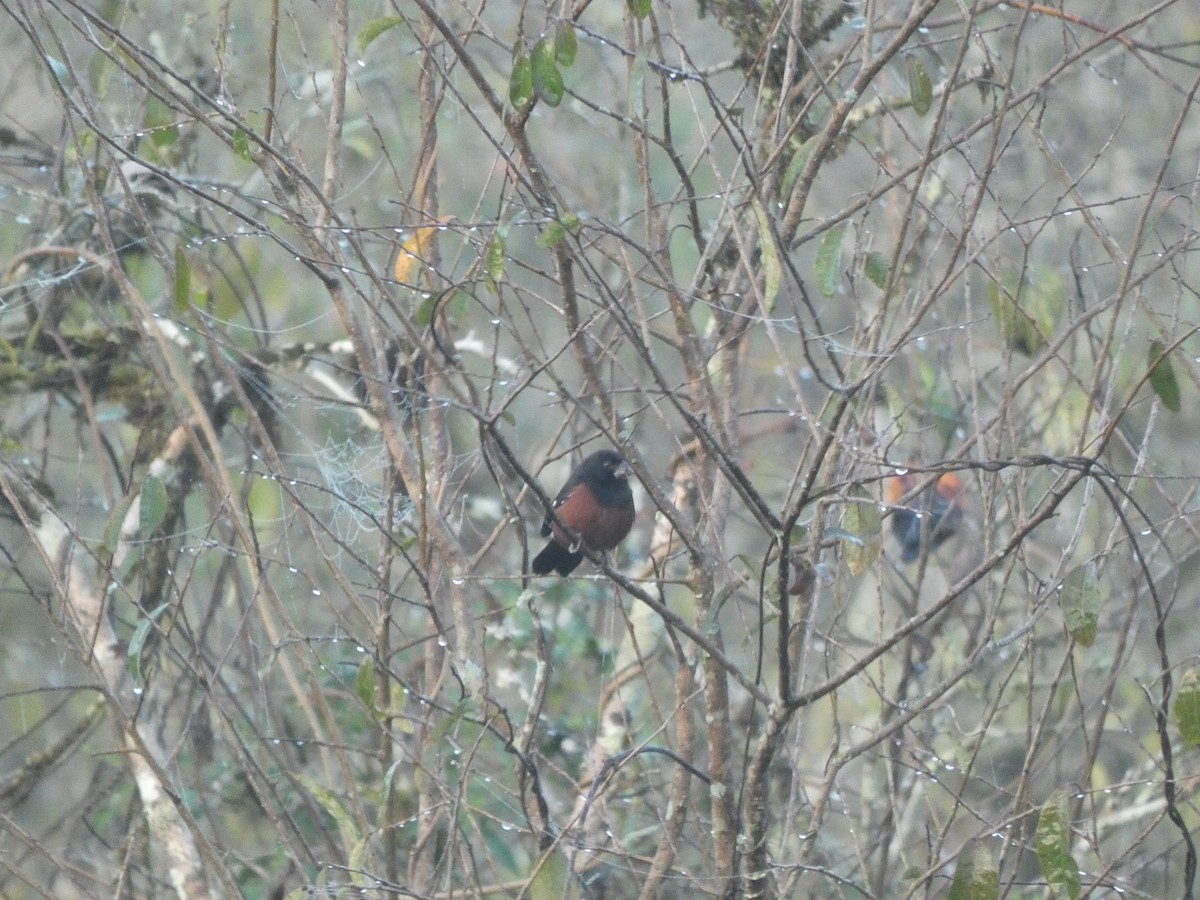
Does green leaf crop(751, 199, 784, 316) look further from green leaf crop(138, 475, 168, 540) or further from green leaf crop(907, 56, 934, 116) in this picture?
green leaf crop(138, 475, 168, 540)

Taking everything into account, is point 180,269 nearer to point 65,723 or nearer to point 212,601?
point 212,601

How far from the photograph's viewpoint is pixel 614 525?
430cm

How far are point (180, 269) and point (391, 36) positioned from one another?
419cm

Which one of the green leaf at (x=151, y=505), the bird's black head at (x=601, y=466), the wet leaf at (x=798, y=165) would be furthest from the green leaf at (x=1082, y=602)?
the bird's black head at (x=601, y=466)

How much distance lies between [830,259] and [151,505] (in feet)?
4.84

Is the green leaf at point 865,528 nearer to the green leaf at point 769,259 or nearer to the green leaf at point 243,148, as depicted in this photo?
the green leaf at point 769,259

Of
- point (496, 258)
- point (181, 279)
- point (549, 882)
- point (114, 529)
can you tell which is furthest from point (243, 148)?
point (549, 882)

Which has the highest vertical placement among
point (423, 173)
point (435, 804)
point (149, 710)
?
point (423, 173)

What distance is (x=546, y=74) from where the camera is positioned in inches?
84.2

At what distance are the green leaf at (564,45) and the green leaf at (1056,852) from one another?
147 centimetres

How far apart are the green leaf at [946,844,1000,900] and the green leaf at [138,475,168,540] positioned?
1708 mm

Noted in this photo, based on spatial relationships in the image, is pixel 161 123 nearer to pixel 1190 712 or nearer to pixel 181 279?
pixel 181 279

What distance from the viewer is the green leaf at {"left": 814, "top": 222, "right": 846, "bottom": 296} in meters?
2.46

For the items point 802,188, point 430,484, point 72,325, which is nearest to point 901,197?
point 802,188
